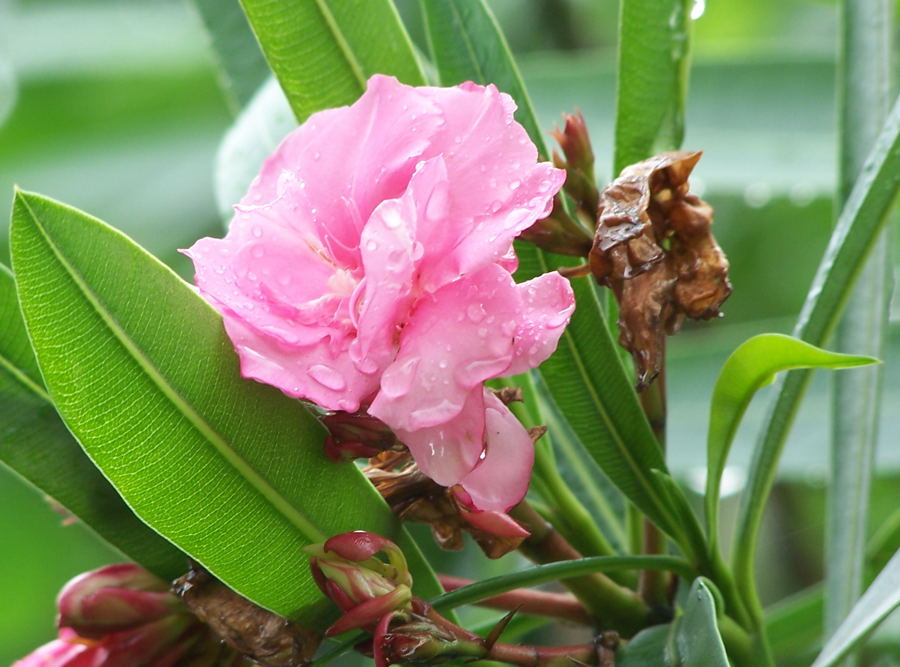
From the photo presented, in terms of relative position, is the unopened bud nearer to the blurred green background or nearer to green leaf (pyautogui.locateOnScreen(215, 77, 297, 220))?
green leaf (pyautogui.locateOnScreen(215, 77, 297, 220))

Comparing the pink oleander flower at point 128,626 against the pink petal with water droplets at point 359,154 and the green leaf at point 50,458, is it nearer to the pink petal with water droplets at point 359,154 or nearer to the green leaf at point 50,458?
the green leaf at point 50,458

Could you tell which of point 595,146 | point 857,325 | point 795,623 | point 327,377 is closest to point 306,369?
point 327,377

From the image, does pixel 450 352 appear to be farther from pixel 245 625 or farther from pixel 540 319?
pixel 245 625

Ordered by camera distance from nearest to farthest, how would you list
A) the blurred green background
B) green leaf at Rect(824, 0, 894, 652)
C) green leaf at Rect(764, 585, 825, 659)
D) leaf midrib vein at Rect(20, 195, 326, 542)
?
leaf midrib vein at Rect(20, 195, 326, 542) < green leaf at Rect(824, 0, 894, 652) < green leaf at Rect(764, 585, 825, 659) < the blurred green background

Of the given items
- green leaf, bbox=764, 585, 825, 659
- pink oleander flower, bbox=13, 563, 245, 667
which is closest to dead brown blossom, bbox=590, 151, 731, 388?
pink oleander flower, bbox=13, 563, 245, 667

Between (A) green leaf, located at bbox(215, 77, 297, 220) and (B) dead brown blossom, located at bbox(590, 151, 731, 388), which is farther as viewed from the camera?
(A) green leaf, located at bbox(215, 77, 297, 220)

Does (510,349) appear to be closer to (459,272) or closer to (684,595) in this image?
(459,272)
